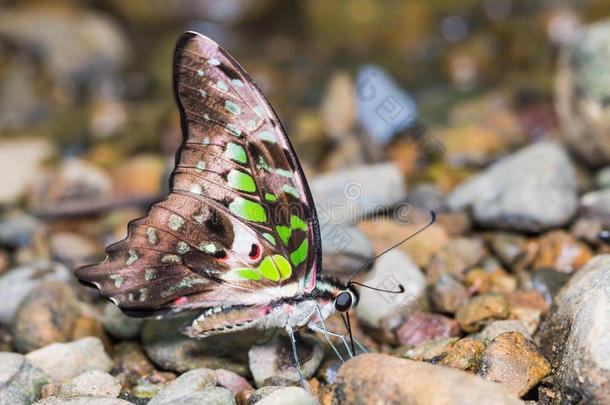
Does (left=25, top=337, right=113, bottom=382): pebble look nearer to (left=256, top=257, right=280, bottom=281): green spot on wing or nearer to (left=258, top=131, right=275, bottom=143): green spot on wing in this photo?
(left=256, top=257, right=280, bottom=281): green spot on wing

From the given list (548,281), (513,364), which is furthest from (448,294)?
(513,364)

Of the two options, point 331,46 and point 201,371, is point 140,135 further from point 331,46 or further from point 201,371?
point 201,371

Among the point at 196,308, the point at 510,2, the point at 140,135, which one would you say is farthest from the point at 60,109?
the point at 510,2

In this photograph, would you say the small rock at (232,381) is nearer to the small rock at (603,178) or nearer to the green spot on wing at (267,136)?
the green spot on wing at (267,136)

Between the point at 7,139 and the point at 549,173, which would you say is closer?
the point at 549,173

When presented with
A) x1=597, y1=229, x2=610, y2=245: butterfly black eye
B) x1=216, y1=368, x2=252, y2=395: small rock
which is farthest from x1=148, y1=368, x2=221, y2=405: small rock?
x1=597, y1=229, x2=610, y2=245: butterfly black eye

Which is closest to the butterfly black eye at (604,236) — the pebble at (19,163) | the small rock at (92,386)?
the small rock at (92,386)

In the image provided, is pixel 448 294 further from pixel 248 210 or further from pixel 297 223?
pixel 248 210
